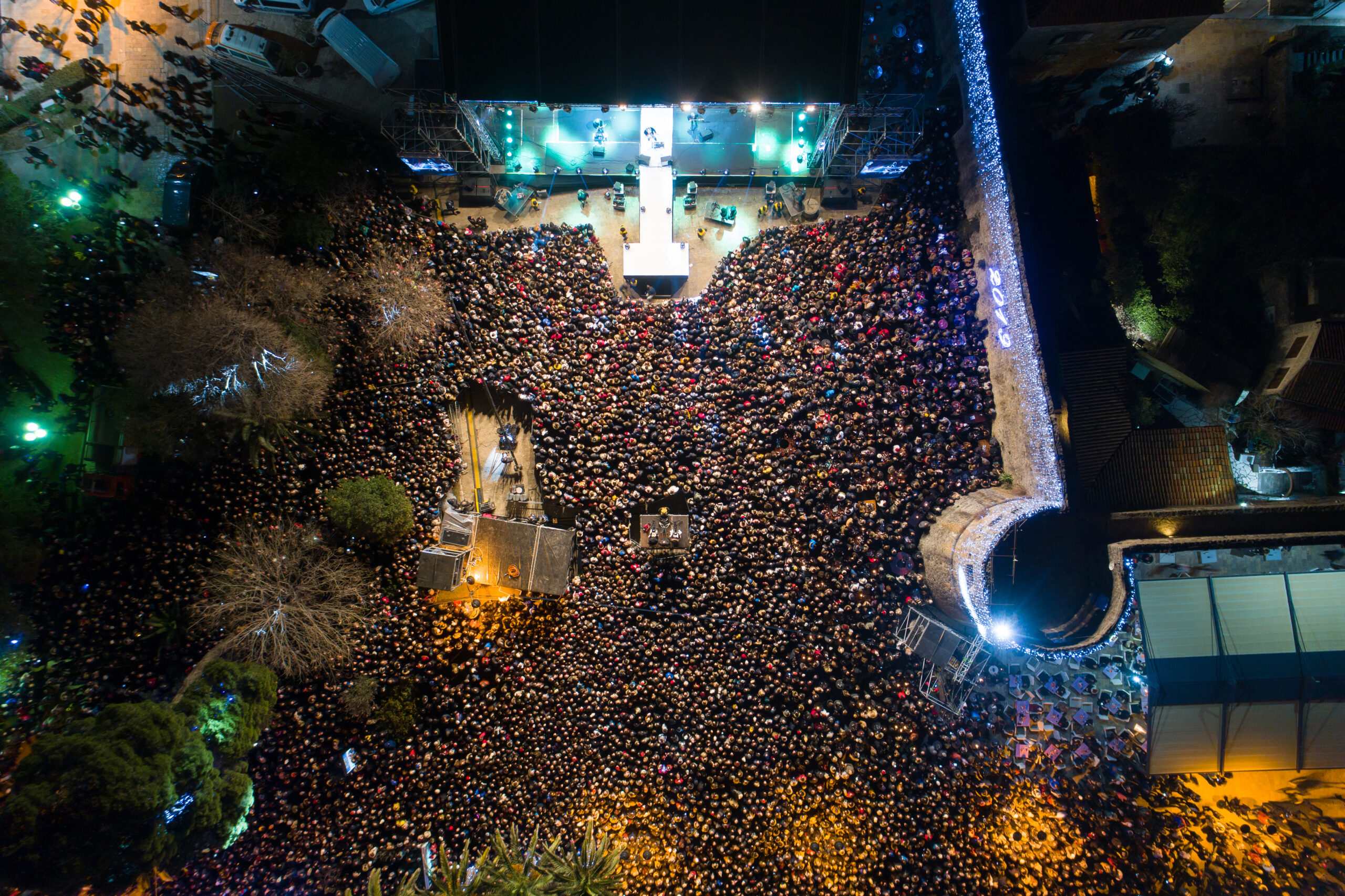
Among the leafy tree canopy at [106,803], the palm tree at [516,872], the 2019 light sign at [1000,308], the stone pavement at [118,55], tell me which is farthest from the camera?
the stone pavement at [118,55]

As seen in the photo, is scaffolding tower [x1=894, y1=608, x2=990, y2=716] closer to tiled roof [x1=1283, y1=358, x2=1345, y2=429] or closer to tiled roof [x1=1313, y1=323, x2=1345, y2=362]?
tiled roof [x1=1283, y1=358, x2=1345, y2=429]

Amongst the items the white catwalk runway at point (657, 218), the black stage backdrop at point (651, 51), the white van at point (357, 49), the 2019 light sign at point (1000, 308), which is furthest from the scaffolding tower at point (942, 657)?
the white van at point (357, 49)

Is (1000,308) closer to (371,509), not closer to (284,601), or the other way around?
(371,509)

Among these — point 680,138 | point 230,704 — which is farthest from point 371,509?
point 680,138

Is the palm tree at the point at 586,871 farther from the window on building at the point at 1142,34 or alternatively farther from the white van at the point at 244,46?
the window on building at the point at 1142,34

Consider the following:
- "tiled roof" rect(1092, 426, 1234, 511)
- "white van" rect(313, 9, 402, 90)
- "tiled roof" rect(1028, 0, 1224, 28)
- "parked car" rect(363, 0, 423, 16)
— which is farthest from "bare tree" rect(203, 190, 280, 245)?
"tiled roof" rect(1092, 426, 1234, 511)
